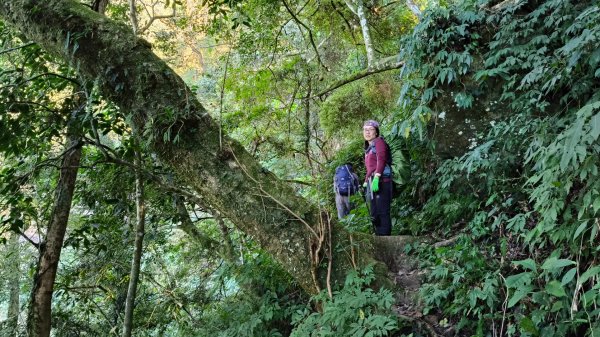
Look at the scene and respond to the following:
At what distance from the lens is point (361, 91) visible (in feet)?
27.8

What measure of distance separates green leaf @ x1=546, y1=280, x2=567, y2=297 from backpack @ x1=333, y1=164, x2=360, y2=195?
374 centimetres

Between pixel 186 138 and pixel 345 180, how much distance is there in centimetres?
302

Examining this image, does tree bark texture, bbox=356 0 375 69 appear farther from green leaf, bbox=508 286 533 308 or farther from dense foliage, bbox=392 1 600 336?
green leaf, bbox=508 286 533 308

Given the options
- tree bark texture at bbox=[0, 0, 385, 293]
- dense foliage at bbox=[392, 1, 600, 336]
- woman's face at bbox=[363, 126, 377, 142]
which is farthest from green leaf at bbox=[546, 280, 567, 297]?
woman's face at bbox=[363, 126, 377, 142]

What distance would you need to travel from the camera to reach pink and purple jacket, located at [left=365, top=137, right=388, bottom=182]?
515cm

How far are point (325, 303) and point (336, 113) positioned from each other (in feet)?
17.8

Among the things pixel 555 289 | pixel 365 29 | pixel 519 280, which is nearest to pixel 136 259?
pixel 519 280

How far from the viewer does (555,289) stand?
Result: 2.72 m

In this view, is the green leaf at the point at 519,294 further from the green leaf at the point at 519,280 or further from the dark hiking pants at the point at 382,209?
the dark hiking pants at the point at 382,209

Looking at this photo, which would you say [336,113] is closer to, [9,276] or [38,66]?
[38,66]

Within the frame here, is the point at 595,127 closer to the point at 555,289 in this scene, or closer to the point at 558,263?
the point at 558,263

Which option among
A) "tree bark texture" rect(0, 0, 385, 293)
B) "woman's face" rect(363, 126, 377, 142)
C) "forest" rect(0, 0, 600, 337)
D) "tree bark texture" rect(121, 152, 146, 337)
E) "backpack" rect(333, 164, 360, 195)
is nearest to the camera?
"forest" rect(0, 0, 600, 337)

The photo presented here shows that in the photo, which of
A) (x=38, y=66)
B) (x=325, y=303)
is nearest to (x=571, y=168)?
(x=325, y=303)

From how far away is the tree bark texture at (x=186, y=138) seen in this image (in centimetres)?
383
